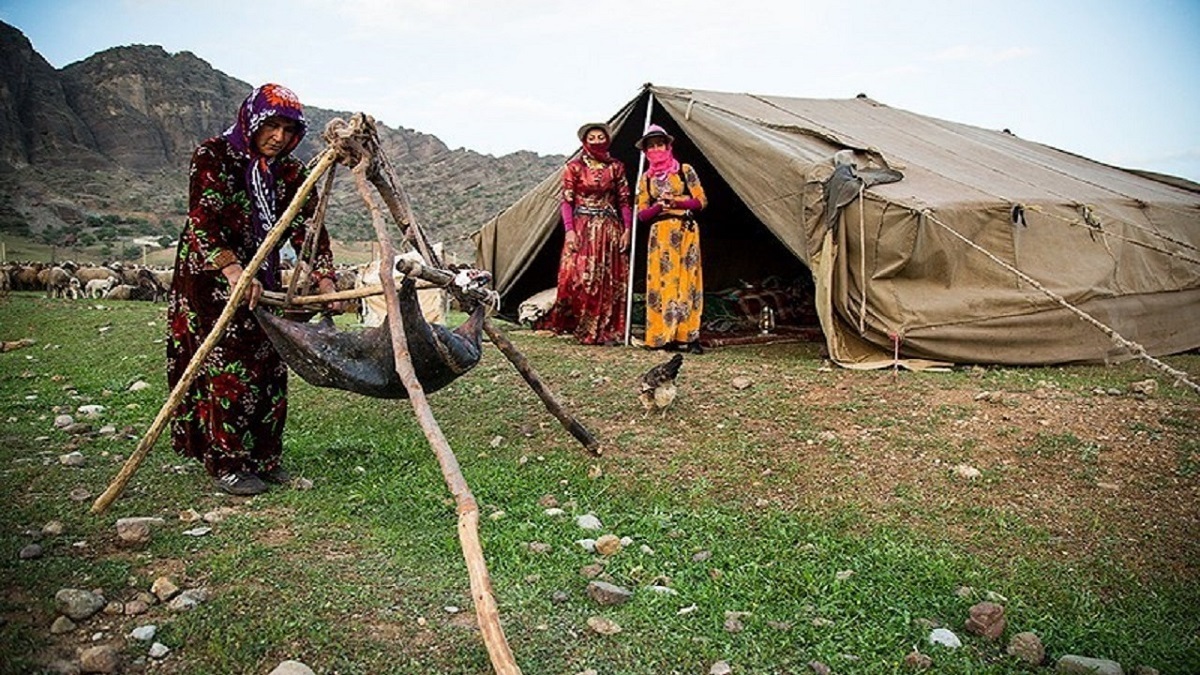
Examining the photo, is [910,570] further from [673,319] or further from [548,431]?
[673,319]

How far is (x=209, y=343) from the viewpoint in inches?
131

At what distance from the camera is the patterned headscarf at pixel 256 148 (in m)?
3.50

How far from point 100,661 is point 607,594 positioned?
1426 millimetres

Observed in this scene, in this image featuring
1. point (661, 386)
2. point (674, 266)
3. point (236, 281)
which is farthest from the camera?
point (674, 266)

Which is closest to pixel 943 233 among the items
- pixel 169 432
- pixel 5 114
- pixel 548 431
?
pixel 548 431

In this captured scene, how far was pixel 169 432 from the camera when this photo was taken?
15.1 ft

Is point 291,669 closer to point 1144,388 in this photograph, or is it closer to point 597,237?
point 1144,388

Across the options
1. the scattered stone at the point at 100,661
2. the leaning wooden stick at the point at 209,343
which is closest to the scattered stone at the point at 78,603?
the scattered stone at the point at 100,661

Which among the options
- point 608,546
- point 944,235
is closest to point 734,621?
point 608,546

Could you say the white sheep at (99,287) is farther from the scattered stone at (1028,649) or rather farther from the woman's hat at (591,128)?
the scattered stone at (1028,649)

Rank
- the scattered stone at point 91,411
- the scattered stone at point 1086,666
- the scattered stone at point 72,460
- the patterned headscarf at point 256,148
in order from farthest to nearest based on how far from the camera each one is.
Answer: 1. the scattered stone at point 91,411
2. the scattered stone at point 72,460
3. the patterned headscarf at point 256,148
4. the scattered stone at point 1086,666

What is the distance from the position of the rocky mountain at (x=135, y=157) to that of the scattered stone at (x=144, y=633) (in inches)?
1135

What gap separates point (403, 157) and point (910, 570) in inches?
1980

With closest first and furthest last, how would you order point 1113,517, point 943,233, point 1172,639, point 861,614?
point 1172,639 < point 861,614 < point 1113,517 < point 943,233
